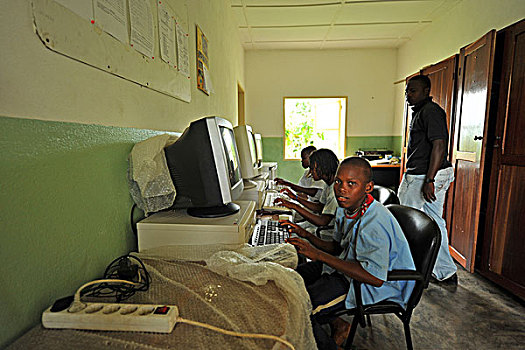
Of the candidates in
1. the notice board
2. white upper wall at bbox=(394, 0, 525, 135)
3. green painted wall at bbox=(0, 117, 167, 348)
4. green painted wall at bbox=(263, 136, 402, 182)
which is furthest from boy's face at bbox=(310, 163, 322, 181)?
green painted wall at bbox=(263, 136, 402, 182)

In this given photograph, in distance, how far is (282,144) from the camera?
5.37 m

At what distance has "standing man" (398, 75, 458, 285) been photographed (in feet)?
6.96

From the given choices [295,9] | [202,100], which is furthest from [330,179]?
[295,9]

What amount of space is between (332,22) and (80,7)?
389cm

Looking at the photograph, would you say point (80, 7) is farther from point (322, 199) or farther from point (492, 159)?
point (492, 159)

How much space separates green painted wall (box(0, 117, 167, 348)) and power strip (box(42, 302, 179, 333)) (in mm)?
91

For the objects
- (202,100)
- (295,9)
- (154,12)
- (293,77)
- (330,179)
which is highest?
(295,9)

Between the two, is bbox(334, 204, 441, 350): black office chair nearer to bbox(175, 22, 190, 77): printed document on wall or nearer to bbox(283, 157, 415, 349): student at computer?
bbox(283, 157, 415, 349): student at computer

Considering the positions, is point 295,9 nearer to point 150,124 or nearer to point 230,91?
point 230,91

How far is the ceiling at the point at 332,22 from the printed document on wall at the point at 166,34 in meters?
2.26

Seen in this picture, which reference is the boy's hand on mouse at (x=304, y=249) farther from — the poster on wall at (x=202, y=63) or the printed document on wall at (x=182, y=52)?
the poster on wall at (x=202, y=63)

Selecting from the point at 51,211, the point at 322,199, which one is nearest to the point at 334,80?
the point at 322,199

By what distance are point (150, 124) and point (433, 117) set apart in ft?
6.70

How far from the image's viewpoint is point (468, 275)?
2.35 meters
